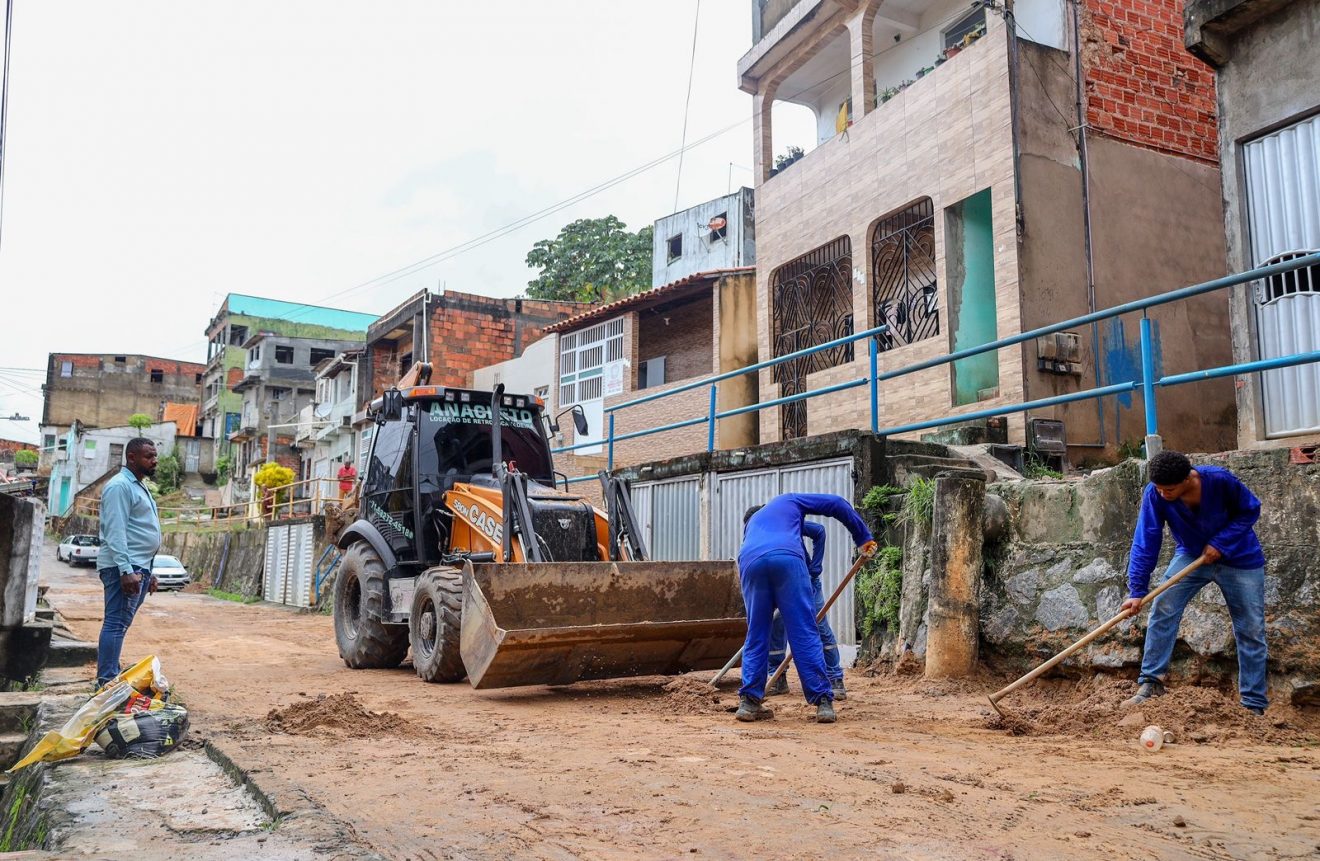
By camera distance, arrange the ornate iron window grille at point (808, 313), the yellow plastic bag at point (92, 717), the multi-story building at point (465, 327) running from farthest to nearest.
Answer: the multi-story building at point (465, 327), the ornate iron window grille at point (808, 313), the yellow plastic bag at point (92, 717)

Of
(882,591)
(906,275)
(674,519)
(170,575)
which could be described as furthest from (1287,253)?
(170,575)

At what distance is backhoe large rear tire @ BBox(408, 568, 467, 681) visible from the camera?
8.35 m

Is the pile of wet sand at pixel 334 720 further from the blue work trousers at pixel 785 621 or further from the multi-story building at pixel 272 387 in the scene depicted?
the multi-story building at pixel 272 387

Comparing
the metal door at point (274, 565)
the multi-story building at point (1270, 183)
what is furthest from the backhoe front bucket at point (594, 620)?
the metal door at point (274, 565)

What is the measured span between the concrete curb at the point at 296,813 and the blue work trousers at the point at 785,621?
3.08m

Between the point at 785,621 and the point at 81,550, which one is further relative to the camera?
the point at 81,550

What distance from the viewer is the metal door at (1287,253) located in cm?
864

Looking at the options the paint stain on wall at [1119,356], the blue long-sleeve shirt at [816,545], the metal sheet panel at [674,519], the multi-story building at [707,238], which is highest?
the multi-story building at [707,238]

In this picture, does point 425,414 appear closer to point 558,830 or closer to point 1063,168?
point 558,830

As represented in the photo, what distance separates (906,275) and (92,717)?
1199 centimetres

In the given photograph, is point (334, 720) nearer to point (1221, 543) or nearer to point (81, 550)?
point (1221, 543)

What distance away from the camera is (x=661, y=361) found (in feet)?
74.0

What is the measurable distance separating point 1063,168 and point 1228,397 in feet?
11.3

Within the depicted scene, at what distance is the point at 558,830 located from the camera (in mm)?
3664
